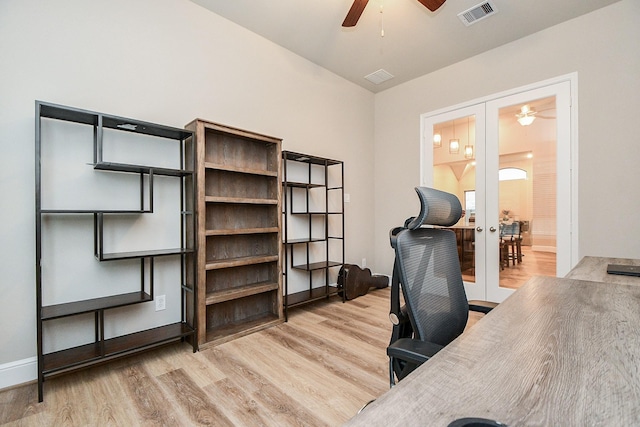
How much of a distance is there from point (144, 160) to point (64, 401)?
5.52 feet

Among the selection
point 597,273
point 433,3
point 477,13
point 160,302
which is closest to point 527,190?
point 597,273

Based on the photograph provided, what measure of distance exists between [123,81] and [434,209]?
8.29ft

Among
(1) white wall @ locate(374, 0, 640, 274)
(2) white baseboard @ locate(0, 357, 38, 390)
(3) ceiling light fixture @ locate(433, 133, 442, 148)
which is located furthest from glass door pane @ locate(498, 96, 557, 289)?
(2) white baseboard @ locate(0, 357, 38, 390)

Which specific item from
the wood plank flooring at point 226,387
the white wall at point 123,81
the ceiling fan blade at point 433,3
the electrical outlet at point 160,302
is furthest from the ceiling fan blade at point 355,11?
the electrical outlet at point 160,302

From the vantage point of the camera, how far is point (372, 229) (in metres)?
4.63

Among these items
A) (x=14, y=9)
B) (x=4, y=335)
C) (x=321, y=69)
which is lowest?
(x=4, y=335)

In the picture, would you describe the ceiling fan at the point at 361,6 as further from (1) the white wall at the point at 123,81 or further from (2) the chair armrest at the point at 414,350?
(2) the chair armrest at the point at 414,350

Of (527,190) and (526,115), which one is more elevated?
(526,115)

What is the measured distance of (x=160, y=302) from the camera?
8.14 feet

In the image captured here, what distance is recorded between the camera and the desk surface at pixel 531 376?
1.61 feet

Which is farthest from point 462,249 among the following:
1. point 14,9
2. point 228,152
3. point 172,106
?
point 14,9

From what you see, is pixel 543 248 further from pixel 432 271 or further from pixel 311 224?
pixel 432 271

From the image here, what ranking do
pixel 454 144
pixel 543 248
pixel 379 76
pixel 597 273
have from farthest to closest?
1. pixel 379 76
2. pixel 454 144
3. pixel 543 248
4. pixel 597 273

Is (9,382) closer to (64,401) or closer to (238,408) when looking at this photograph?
(64,401)
